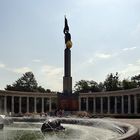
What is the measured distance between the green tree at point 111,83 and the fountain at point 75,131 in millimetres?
71282

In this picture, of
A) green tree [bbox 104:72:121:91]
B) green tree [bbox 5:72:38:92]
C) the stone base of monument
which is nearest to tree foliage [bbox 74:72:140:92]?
green tree [bbox 104:72:121:91]

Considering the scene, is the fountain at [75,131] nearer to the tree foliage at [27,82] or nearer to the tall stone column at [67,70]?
the tall stone column at [67,70]

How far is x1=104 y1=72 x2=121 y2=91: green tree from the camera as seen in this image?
10949 centimetres

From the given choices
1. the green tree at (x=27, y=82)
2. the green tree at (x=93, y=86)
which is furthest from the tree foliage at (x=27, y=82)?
the green tree at (x=93, y=86)

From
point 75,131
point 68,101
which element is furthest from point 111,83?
point 75,131

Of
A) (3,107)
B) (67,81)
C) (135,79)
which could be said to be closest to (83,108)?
(3,107)

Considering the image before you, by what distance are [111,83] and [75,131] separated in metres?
A: 87.2

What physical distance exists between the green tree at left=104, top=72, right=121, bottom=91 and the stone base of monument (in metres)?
49.1

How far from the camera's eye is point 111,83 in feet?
371

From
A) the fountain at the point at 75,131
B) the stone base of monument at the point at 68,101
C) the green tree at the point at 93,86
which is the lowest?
the fountain at the point at 75,131

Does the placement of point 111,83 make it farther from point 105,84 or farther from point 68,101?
point 68,101

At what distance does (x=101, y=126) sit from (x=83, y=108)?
55.1 m

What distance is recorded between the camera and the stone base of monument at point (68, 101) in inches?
2366

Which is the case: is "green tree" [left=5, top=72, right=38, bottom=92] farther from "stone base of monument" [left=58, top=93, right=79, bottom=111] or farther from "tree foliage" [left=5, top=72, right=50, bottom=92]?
"stone base of monument" [left=58, top=93, right=79, bottom=111]
